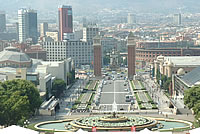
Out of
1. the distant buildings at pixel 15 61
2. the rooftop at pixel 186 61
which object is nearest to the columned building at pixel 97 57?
the rooftop at pixel 186 61

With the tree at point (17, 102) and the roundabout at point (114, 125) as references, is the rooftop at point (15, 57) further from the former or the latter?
the roundabout at point (114, 125)

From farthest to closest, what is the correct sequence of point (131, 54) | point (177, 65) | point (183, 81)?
point (131, 54), point (177, 65), point (183, 81)

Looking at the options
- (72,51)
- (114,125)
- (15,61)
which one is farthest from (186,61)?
(114,125)

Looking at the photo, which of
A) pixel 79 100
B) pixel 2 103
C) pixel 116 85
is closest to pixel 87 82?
pixel 116 85

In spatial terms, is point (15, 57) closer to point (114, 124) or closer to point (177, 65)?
point (177, 65)

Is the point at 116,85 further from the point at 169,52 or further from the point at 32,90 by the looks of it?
the point at 169,52
